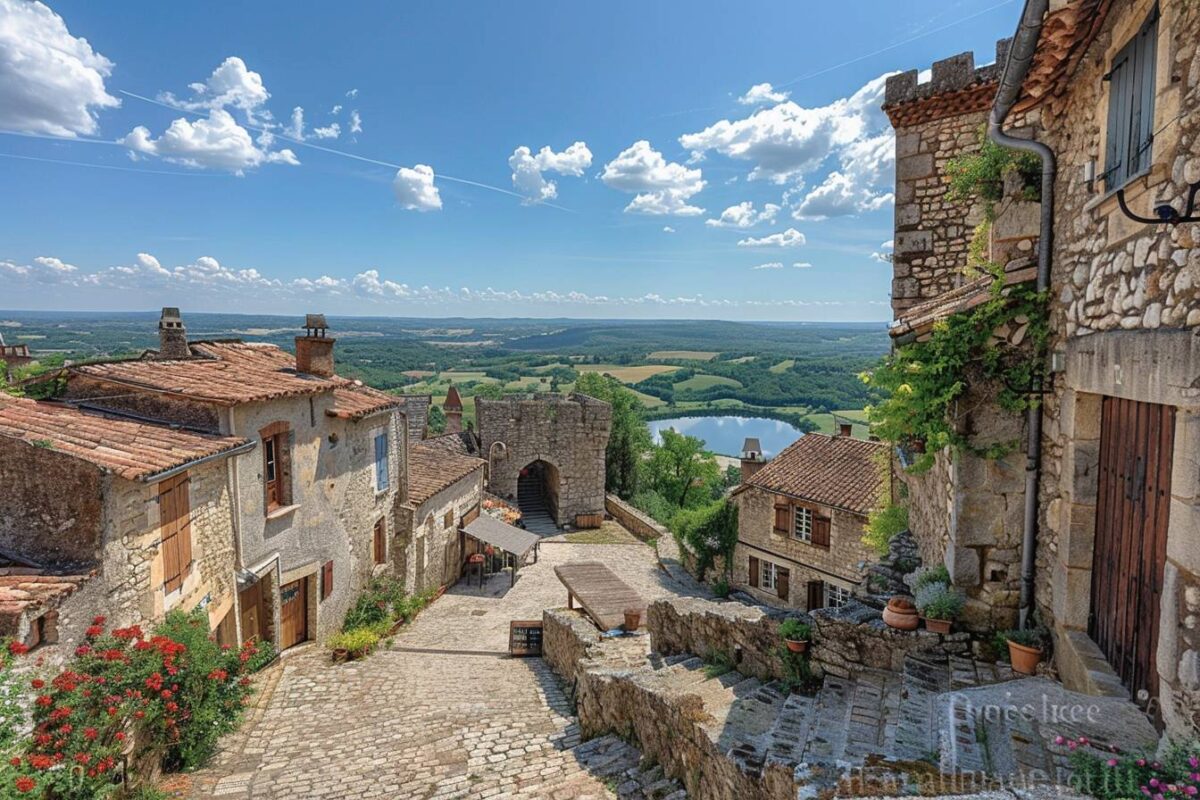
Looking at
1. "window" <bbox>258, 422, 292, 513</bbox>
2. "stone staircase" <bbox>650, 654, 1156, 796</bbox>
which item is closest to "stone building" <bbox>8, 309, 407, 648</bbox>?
"window" <bbox>258, 422, 292, 513</bbox>

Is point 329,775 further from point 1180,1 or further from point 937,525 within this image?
point 1180,1

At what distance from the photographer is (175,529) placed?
324 inches

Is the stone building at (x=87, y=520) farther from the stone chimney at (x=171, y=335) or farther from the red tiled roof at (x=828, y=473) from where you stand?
the red tiled roof at (x=828, y=473)

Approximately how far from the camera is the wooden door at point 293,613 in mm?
11672

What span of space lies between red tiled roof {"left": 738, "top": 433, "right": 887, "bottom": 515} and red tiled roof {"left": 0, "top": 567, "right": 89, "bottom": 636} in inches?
620

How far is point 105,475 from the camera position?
6.88m

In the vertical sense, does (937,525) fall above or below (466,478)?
above

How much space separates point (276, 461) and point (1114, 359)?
1129 cm

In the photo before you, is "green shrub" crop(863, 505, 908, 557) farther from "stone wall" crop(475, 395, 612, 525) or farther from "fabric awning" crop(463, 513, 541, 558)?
"stone wall" crop(475, 395, 612, 525)

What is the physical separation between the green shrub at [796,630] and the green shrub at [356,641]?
9.17 meters

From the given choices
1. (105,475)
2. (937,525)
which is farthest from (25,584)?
(937,525)

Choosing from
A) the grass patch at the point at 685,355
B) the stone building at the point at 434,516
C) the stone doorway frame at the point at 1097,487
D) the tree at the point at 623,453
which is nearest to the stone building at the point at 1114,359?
the stone doorway frame at the point at 1097,487

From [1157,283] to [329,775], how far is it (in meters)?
9.06

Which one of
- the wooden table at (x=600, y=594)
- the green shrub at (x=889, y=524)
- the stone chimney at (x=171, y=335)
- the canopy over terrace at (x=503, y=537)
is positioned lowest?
the canopy over terrace at (x=503, y=537)
